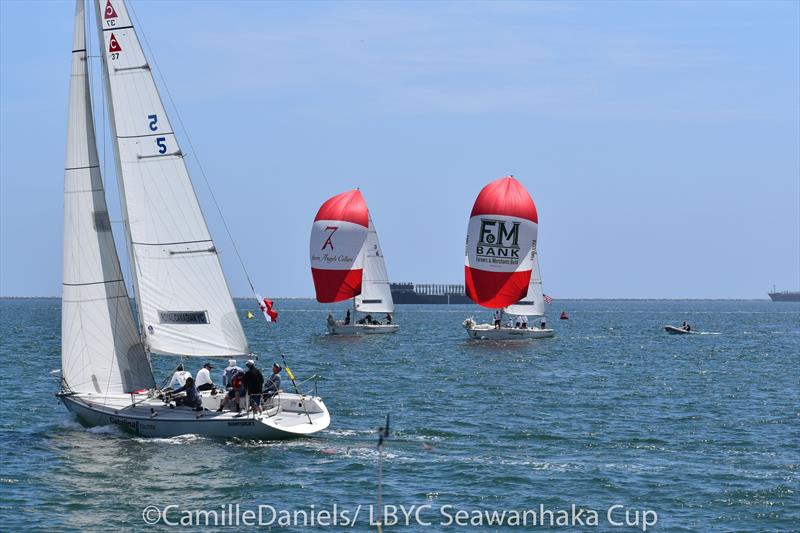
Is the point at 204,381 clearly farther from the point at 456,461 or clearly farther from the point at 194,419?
the point at 456,461

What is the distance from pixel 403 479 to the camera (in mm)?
23422

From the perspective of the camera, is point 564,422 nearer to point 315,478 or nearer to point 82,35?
point 315,478

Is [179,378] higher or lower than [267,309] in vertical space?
lower

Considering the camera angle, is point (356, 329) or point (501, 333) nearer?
point (501, 333)

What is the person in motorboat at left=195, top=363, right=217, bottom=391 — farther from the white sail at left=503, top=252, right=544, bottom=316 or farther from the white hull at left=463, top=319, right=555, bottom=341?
the white sail at left=503, top=252, right=544, bottom=316

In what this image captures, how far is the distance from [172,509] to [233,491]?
166cm

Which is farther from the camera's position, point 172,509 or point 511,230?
point 511,230

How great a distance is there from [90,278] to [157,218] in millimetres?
2274

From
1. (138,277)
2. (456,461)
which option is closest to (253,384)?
(138,277)

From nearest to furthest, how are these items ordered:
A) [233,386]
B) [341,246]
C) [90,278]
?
[233,386], [90,278], [341,246]

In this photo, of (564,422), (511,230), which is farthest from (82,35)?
(511,230)

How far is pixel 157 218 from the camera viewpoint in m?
26.6

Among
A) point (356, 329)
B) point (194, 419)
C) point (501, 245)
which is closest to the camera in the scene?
point (194, 419)

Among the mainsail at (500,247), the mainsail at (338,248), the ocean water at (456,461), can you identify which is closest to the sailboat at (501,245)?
the mainsail at (500,247)
